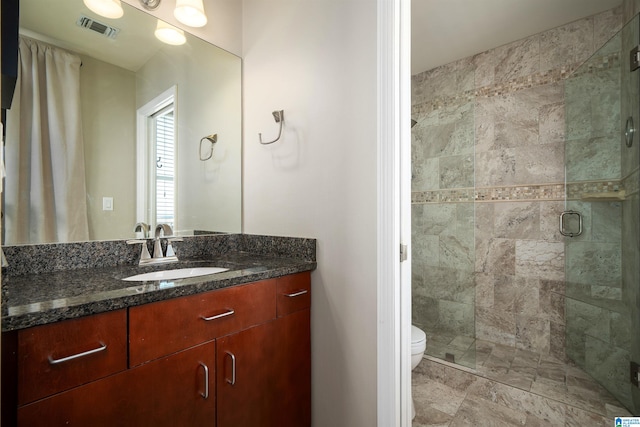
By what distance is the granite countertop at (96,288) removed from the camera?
78 centimetres

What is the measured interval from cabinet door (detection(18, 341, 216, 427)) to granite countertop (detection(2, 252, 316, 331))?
21 centimetres

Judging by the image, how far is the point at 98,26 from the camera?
140cm

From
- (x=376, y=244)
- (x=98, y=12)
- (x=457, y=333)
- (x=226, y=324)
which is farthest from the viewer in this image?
(x=457, y=333)

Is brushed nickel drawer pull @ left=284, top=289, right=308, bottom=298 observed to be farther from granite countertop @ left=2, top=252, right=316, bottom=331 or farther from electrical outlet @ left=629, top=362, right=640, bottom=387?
electrical outlet @ left=629, top=362, right=640, bottom=387

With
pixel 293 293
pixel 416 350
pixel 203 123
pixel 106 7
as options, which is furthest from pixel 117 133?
pixel 416 350

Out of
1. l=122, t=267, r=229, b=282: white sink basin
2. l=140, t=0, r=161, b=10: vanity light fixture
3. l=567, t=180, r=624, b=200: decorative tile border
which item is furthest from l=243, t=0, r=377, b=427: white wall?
l=567, t=180, r=624, b=200: decorative tile border

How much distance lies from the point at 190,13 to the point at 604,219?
273cm

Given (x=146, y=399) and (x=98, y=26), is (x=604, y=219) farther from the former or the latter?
(x=98, y=26)

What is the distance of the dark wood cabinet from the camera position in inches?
30.9

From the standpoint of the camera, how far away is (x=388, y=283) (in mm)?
1244

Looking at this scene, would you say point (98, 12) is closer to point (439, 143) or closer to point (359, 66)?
point (359, 66)

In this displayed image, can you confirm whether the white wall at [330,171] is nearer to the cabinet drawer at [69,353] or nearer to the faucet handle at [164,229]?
the faucet handle at [164,229]

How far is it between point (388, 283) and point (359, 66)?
37.2 inches

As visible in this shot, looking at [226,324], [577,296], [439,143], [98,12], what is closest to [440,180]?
[439,143]
